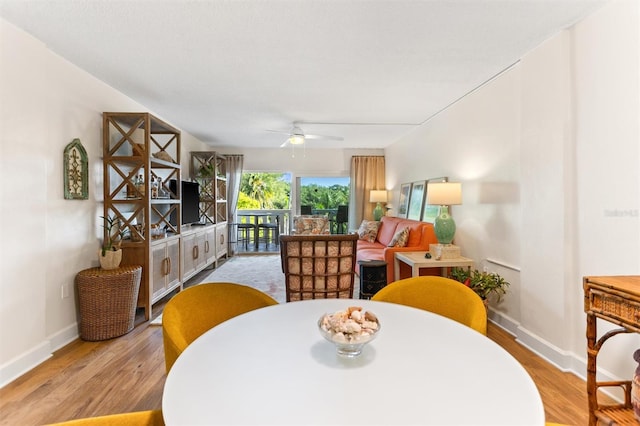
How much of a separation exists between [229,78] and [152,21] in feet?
3.27

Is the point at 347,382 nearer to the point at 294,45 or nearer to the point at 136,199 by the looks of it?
the point at 294,45

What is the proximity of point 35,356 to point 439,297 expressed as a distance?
113 inches

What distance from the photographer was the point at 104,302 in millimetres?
2732

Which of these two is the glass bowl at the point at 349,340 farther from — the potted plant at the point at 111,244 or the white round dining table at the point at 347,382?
the potted plant at the point at 111,244

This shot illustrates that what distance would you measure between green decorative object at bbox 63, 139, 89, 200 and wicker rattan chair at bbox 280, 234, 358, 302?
1.86 meters

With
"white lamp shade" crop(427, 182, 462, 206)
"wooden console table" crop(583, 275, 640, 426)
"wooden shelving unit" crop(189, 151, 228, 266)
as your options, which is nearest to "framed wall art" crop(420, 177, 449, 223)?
"white lamp shade" crop(427, 182, 462, 206)

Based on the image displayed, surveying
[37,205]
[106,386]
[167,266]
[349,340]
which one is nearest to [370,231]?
[167,266]

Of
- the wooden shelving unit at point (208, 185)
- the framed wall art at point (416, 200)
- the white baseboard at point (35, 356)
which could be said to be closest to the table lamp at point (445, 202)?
the framed wall art at point (416, 200)

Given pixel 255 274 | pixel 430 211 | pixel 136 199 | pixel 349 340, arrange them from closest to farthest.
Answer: pixel 349 340, pixel 136 199, pixel 430 211, pixel 255 274

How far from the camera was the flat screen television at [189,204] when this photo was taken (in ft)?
15.9

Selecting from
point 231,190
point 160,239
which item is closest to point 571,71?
point 160,239

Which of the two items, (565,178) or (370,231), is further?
(370,231)

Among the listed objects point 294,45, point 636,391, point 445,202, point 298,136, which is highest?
point 294,45

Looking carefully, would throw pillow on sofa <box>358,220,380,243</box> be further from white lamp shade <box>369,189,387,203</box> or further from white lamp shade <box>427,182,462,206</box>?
white lamp shade <box>427,182,462,206</box>
